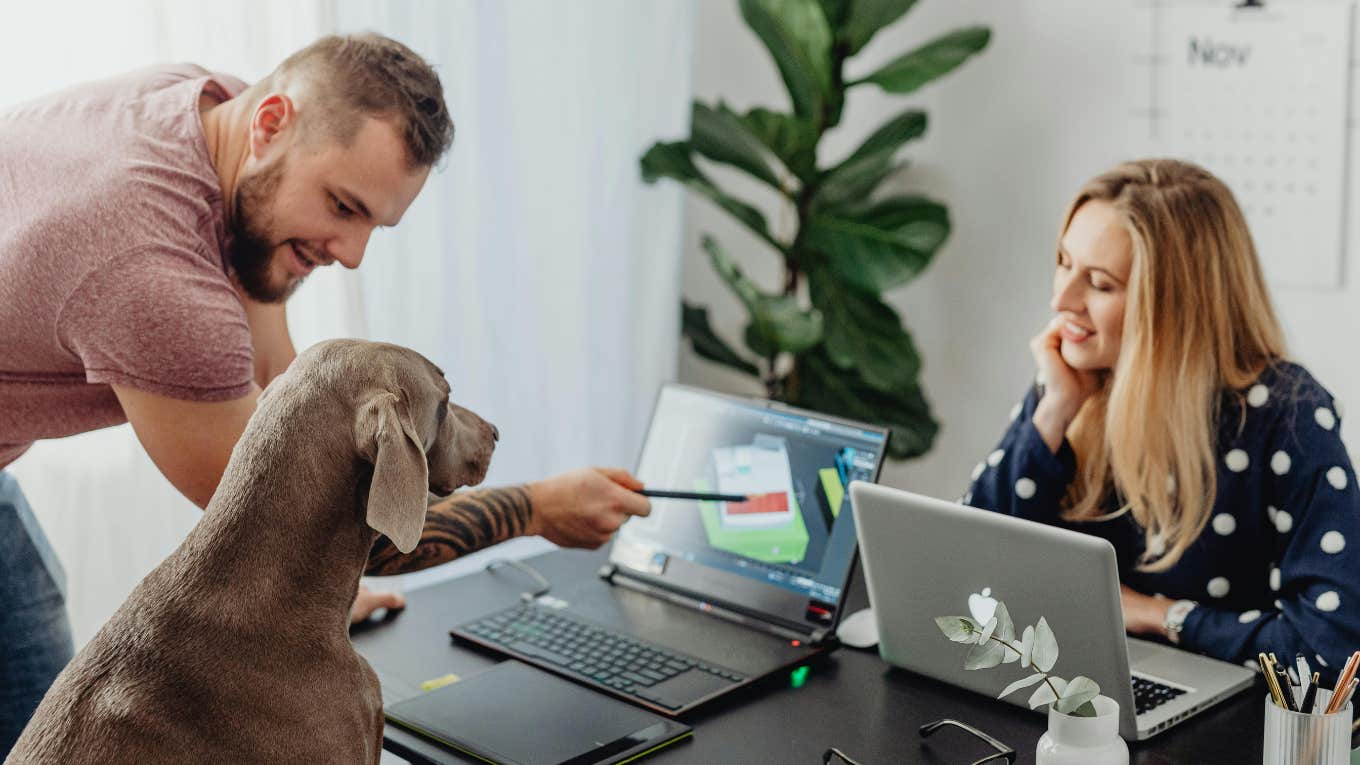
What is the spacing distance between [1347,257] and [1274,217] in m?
0.16

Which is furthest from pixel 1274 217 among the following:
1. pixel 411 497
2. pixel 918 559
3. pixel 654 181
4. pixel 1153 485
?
pixel 411 497

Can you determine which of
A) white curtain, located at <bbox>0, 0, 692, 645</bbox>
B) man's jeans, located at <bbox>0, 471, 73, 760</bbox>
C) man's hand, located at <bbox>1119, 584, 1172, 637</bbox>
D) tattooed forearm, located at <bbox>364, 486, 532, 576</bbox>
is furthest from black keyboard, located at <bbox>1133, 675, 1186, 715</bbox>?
white curtain, located at <bbox>0, 0, 692, 645</bbox>

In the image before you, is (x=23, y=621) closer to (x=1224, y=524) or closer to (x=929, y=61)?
(x=1224, y=524)

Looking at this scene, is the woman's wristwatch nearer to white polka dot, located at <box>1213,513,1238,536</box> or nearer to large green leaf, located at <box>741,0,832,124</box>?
white polka dot, located at <box>1213,513,1238,536</box>

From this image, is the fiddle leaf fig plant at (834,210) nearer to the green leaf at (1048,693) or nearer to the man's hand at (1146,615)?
the man's hand at (1146,615)

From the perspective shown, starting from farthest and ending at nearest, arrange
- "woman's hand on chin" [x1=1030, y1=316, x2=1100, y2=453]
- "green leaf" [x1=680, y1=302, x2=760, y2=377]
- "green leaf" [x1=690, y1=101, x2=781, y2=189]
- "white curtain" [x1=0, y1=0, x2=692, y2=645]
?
"green leaf" [x1=680, y1=302, x2=760, y2=377]
"green leaf" [x1=690, y1=101, x2=781, y2=189]
"white curtain" [x1=0, y1=0, x2=692, y2=645]
"woman's hand on chin" [x1=1030, y1=316, x2=1100, y2=453]

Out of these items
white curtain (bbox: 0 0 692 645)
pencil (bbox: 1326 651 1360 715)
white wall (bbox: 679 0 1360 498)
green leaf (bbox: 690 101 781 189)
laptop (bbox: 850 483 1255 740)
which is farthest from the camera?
green leaf (bbox: 690 101 781 189)

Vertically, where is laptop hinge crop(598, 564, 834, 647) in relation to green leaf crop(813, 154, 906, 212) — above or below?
below

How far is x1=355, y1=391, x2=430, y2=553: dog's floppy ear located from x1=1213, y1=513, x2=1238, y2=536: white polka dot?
3.65 ft

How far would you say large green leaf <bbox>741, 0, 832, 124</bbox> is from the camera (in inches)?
111

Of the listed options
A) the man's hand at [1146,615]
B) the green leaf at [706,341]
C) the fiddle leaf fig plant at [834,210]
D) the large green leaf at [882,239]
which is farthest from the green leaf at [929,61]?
the man's hand at [1146,615]

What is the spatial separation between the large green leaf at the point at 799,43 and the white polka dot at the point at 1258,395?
1.42m

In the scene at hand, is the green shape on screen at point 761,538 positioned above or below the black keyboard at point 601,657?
above

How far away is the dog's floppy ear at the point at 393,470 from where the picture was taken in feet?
3.69
